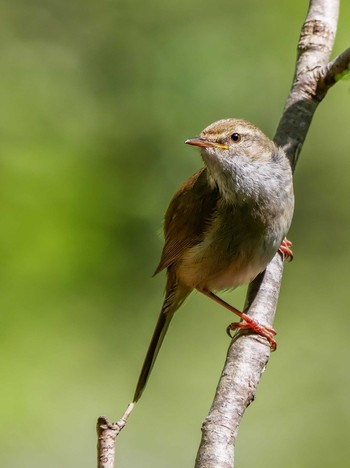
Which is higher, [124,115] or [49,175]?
[124,115]

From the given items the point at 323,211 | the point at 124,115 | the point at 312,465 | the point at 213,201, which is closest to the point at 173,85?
the point at 124,115

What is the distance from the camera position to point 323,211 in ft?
26.8

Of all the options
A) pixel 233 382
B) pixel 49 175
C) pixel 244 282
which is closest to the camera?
pixel 233 382

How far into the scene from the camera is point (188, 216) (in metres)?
5.61

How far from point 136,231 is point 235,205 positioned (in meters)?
1.23

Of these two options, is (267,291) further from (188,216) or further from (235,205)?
(188,216)

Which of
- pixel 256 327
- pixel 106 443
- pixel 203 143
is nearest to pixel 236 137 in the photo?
pixel 203 143

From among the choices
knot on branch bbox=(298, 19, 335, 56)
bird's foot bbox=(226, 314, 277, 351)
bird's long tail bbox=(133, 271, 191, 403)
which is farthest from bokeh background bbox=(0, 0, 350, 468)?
bird's foot bbox=(226, 314, 277, 351)

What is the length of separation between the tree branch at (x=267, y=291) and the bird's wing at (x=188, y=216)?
52 cm

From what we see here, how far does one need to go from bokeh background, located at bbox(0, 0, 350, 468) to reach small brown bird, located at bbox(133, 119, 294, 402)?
2.67 feet

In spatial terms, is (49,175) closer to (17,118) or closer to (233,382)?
(17,118)

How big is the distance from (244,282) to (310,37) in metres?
1.69

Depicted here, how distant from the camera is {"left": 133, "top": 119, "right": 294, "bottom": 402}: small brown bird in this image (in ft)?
17.3

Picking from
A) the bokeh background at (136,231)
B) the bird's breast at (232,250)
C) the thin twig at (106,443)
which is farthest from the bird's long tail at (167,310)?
the thin twig at (106,443)
